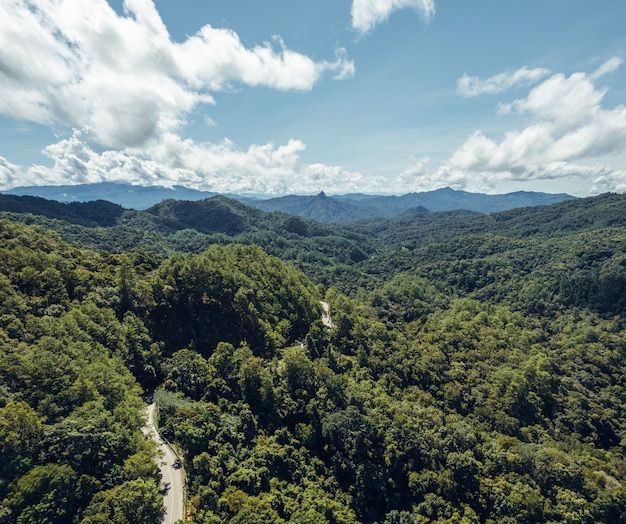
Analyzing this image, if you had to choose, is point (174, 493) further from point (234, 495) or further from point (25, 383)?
point (25, 383)

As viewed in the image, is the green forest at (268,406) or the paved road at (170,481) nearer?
the paved road at (170,481)

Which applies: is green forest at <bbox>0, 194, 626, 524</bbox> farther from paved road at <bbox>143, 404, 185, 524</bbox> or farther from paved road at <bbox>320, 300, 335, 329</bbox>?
paved road at <bbox>143, 404, 185, 524</bbox>

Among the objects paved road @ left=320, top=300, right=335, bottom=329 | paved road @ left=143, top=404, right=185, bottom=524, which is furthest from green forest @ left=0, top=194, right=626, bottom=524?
paved road @ left=143, top=404, right=185, bottom=524

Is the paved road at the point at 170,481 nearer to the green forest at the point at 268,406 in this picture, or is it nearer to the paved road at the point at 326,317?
the green forest at the point at 268,406

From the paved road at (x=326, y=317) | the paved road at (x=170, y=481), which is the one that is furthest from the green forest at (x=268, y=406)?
the paved road at (x=170, y=481)

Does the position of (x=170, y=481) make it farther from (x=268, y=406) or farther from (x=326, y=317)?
(x=326, y=317)

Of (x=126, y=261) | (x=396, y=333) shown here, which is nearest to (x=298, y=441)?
(x=396, y=333)

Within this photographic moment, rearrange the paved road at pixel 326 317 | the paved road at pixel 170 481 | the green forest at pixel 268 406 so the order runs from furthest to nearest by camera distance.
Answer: the paved road at pixel 326 317
the green forest at pixel 268 406
the paved road at pixel 170 481
